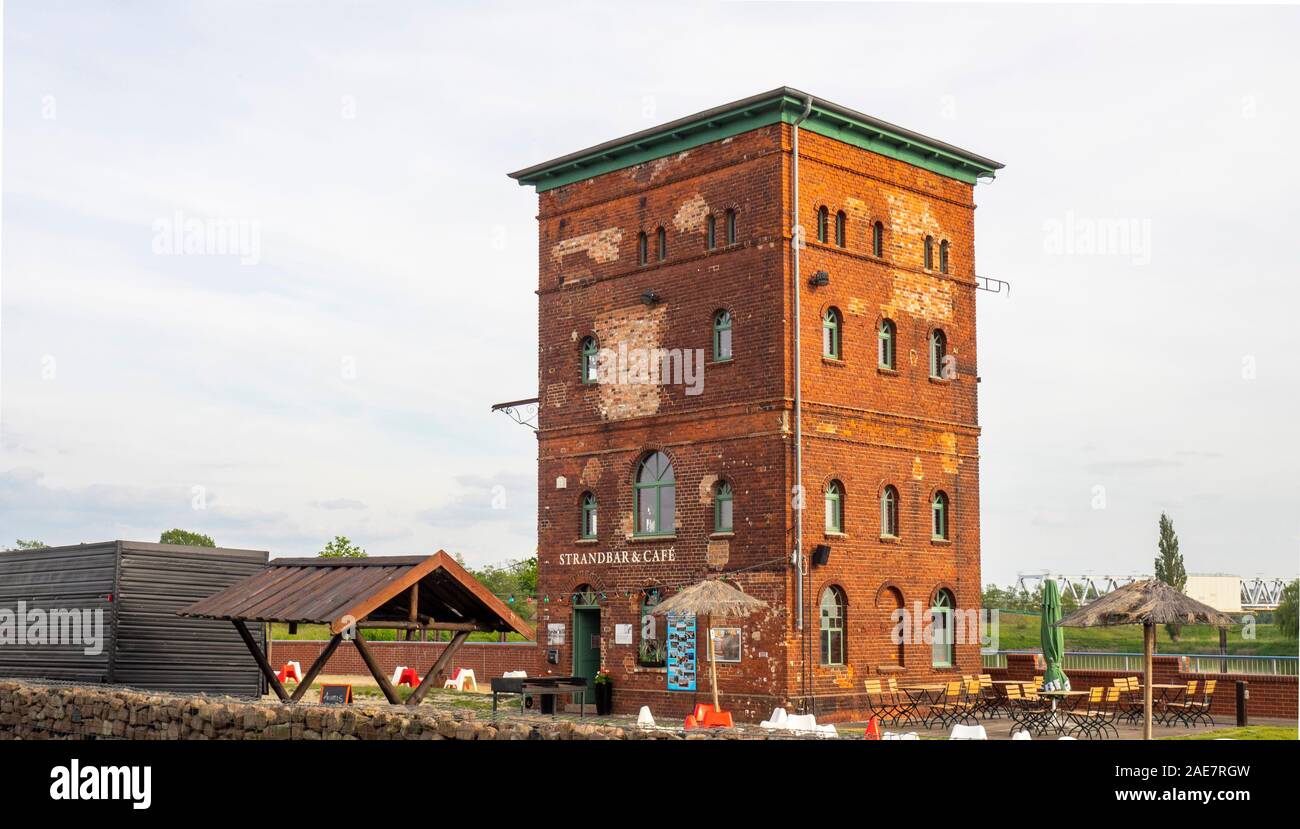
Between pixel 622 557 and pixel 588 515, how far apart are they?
1.68 meters

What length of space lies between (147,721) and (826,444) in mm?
14513

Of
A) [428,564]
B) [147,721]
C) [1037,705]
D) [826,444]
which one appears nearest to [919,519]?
[826,444]

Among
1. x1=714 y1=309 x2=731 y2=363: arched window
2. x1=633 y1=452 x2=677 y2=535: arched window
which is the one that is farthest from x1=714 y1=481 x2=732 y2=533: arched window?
x1=714 y1=309 x2=731 y2=363: arched window

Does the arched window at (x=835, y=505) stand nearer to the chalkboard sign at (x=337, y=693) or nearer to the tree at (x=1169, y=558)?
the chalkboard sign at (x=337, y=693)

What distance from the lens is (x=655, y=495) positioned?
29750mm

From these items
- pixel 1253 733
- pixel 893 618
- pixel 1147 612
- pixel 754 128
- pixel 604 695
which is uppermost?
pixel 754 128

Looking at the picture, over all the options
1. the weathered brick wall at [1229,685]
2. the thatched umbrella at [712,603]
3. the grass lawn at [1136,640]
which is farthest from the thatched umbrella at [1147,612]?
the grass lawn at [1136,640]

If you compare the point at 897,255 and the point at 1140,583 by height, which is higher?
the point at 897,255

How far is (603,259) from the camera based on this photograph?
101 feet

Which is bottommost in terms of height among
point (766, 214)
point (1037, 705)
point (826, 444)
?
point (1037, 705)

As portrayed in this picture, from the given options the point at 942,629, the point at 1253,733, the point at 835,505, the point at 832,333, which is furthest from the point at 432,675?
the point at 942,629

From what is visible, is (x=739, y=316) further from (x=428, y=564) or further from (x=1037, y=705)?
(x=428, y=564)

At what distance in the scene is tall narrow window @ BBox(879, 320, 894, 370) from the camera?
29.9 meters

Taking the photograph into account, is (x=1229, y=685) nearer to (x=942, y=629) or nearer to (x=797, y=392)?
(x=942, y=629)
